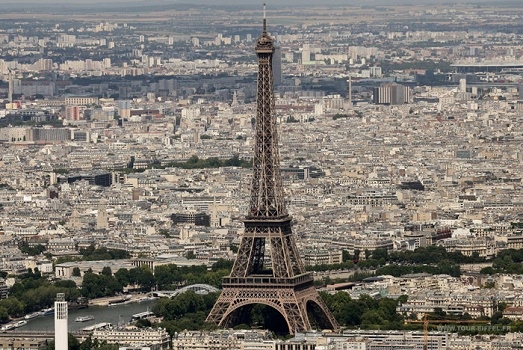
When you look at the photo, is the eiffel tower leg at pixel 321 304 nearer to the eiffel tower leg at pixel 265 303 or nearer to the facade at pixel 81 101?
the eiffel tower leg at pixel 265 303

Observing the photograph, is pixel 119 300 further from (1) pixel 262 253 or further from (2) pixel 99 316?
Answer: (1) pixel 262 253

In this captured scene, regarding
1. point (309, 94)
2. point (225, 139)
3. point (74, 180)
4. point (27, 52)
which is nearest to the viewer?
point (74, 180)

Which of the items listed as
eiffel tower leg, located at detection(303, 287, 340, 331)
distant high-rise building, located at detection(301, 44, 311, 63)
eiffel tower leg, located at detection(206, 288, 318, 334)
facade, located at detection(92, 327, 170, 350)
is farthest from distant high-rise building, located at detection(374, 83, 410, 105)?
facade, located at detection(92, 327, 170, 350)

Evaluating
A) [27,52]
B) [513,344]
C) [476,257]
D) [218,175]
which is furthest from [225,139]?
[27,52]

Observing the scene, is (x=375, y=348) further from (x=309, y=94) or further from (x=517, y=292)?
(x=309, y=94)

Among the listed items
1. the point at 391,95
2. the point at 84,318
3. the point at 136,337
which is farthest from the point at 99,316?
the point at 391,95

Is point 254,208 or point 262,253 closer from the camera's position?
point 254,208

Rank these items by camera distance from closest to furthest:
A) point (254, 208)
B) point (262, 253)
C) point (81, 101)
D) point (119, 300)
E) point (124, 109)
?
1. point (254, 208)
2. point (262, 253)
3. point (119, 300)
4. point (124, 109)
5. point (81, 101)

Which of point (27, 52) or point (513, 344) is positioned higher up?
point (27, 52)
